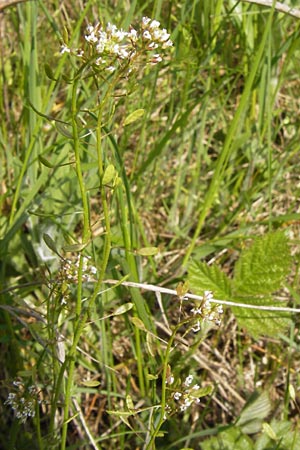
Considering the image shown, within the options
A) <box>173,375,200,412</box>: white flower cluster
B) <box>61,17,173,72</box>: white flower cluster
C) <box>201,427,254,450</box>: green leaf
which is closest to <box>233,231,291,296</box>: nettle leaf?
<box>201,427,254,450</box>: green leaf

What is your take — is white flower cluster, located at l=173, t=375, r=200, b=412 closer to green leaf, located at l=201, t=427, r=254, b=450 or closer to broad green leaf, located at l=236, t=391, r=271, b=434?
green leaf, located at l=201, t=427, r=254, b=450

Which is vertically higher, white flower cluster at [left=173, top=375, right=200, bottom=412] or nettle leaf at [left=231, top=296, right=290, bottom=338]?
white flower cluster at [left=173, top=375, right=200, bottom=412]

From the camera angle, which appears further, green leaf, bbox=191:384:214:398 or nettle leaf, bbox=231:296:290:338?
nettle leaf, bbox=231:296:290:338

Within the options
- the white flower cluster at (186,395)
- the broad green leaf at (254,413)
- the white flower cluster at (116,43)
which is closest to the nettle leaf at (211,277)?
the broad green leaf at (254,413)

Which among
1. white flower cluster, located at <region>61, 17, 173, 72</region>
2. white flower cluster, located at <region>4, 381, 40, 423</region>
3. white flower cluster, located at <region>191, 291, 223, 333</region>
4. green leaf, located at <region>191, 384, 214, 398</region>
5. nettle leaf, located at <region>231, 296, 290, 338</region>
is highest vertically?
white flower cluster, located at <region>61, 17, 173, 72</region>

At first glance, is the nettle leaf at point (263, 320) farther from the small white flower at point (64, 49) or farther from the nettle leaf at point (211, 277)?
the small white flower at point (64, 49)

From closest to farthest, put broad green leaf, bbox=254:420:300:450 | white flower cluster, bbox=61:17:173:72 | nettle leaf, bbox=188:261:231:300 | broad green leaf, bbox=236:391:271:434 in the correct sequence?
white flower cluster, bbox=61:17:173:72 < broad green leaf, bbox=254:420:300:450 < broad green leaf, bbox=236:391:271:434 < nettle leaf, bbox=188:261:231:300

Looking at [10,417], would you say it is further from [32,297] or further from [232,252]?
[232,252]
